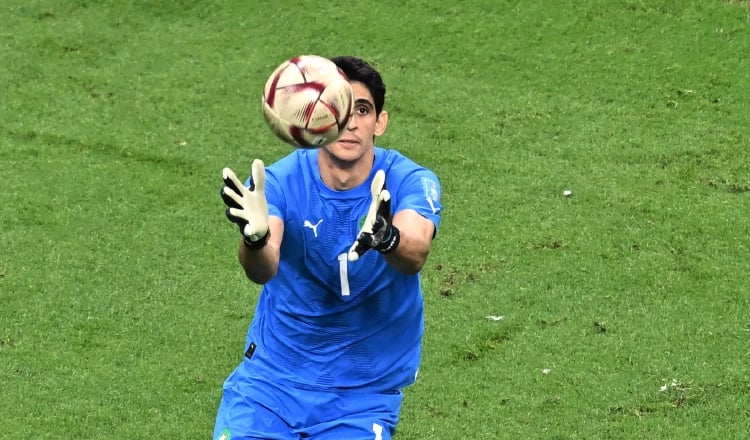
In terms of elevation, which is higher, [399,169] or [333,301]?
[399,169]

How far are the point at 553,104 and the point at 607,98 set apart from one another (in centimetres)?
53

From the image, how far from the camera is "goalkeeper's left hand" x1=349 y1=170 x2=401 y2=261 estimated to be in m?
4.93

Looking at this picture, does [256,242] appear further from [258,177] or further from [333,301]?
[333,301]

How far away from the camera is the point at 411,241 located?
17.5 feet

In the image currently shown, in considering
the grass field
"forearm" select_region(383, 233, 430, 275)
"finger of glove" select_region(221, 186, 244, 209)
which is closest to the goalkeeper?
"forearm" select_region(383, 233, 430, 275)

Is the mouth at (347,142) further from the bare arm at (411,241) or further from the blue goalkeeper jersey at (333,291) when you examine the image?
the bare arm at (411,241)

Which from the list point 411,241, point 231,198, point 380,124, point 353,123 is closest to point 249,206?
point 231,198

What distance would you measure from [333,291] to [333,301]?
0.18 ft

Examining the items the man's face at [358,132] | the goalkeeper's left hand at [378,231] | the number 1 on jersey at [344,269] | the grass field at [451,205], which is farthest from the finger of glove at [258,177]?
the grass field at [451,205]

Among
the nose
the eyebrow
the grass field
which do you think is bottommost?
the grass field

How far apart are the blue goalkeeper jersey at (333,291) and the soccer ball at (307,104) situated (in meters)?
0.51

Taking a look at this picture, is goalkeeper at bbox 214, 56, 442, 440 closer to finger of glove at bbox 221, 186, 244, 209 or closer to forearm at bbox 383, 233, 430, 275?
forearm at bbox 383, 233, 430, 275

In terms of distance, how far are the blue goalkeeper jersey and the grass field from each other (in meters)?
1.91

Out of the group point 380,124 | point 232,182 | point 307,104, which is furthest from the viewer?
point 380,124
